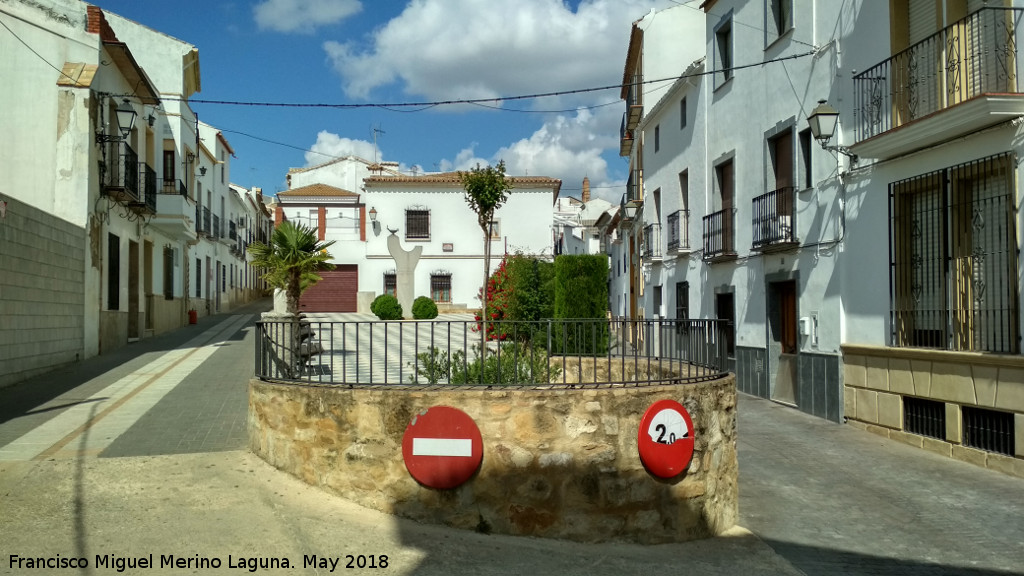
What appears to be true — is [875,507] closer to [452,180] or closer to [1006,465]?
[1006,465]

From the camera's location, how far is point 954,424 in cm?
965

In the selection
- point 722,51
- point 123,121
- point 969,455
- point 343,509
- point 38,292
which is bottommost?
point 969,455

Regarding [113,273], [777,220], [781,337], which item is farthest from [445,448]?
[113,273]

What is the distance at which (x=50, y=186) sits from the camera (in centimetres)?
1458

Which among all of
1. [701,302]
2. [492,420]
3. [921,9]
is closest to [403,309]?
[701,302]

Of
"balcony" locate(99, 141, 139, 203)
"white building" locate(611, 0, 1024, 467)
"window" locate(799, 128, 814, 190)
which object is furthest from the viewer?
"balcony" locate(99, 141, 139, 203)

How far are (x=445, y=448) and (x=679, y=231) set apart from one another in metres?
14.6

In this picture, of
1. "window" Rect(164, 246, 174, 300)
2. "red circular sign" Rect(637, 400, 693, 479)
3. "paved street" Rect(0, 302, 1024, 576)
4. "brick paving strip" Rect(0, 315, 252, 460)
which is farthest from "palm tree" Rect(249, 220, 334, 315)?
"window" Rect(164, 246, 174, 300)

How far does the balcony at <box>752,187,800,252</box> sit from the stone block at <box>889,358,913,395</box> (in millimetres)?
3124

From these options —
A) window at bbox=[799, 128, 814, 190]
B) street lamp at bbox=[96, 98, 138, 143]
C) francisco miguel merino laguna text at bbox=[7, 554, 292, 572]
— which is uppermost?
street lamp at bbox=[96, 98, 138, 143]

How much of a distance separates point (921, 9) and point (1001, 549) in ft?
24.7

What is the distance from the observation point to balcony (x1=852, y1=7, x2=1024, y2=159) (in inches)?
346

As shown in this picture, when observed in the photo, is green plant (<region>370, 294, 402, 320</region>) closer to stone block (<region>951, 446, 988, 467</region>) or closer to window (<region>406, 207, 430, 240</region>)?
window (<region>406, 207, 430, 240</region>)

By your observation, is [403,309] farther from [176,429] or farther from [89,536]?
[89,536]
